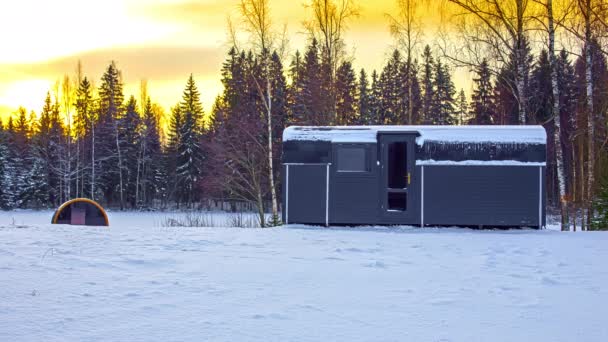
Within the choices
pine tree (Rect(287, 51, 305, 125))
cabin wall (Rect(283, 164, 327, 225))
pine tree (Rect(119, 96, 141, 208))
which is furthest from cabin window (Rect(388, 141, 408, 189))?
pine tree (Rect(119, 96, 141, 208))

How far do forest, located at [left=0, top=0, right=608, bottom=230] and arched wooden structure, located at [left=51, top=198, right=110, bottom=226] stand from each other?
5.32m

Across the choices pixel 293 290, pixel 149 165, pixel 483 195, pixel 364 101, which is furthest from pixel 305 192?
pixel 149 165

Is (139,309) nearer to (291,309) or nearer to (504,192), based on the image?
(291,309)

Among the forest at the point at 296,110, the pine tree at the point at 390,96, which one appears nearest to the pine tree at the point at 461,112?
the forest at the point at 296,110

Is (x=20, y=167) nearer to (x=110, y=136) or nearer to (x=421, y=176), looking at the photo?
(x=110, y=136)

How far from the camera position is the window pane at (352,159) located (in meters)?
12.2

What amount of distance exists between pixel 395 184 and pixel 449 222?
6.73 ft

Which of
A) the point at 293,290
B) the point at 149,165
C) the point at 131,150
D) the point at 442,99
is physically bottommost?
the point at 293,290

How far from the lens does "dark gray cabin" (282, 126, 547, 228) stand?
11.8 m

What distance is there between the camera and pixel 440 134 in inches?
471

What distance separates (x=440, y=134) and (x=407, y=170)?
1.12m

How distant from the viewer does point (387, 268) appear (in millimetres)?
6418

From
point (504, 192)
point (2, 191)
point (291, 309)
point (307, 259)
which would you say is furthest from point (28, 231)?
point (2, 191)

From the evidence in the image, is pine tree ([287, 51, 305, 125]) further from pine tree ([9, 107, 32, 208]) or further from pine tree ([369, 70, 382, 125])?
pine tree ([9, 107, 32, 208])
